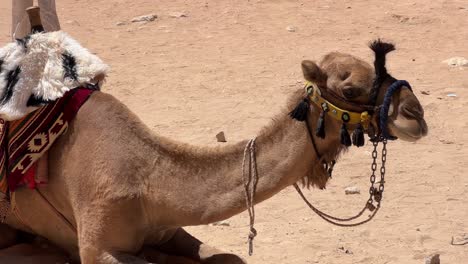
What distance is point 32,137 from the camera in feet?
16.0

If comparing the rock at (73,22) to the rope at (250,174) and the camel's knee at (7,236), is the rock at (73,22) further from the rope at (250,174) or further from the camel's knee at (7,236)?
the rope at (250,174)

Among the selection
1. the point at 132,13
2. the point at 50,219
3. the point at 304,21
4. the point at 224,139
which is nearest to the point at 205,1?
the point at 132,13

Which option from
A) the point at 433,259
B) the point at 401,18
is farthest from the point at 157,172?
the point at 401,18

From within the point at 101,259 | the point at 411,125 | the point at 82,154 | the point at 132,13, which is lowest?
the point at 132,13

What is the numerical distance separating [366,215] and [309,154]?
257 centimetres

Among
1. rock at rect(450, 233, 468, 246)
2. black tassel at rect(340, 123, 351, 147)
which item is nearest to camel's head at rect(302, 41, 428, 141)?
black tassel at rect(340, 123, 351, 147)

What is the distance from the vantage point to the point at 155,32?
44.6 feet

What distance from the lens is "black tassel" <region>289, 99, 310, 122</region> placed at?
420cm

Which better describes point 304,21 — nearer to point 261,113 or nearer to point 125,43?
point 125,43

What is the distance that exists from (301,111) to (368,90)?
13.0 inches

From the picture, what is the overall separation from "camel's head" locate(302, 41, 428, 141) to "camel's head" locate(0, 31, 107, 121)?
1.50 metres

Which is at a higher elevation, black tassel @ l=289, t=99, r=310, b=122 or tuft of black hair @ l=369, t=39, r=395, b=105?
tuft of black hair @ l=369, t=39, r=395, b=105

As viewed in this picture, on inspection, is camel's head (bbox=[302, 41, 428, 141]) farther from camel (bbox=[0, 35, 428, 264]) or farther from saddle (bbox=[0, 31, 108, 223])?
saddle (bbox=[0, 31, 108, 223])

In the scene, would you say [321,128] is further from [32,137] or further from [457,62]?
[457,62]
